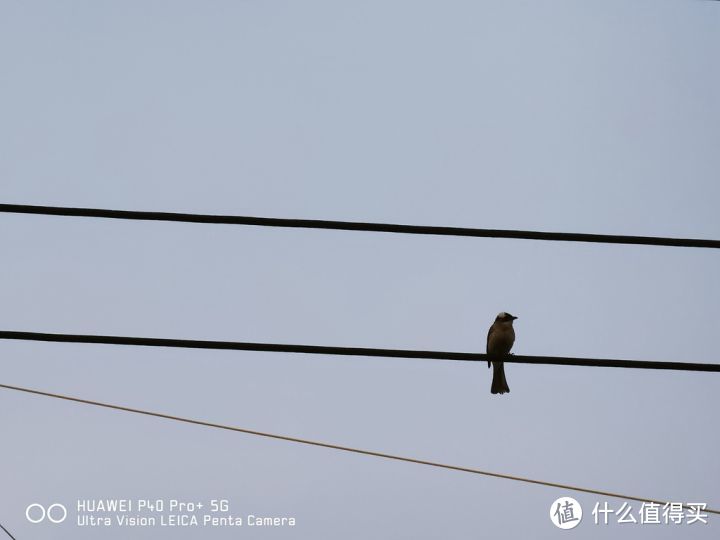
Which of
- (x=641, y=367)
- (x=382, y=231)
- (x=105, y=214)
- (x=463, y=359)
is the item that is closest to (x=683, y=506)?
(x=641, y=367)

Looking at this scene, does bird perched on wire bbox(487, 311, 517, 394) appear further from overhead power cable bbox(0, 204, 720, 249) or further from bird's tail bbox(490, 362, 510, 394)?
overhead power cable bbox(0, 204, 720, 249)

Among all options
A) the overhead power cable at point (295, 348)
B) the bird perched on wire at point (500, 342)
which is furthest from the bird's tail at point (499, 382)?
the overhead power cable at point (295, 348)

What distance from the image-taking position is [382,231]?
19.0ft

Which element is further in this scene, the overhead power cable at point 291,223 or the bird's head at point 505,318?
the bird's head at point 505,318

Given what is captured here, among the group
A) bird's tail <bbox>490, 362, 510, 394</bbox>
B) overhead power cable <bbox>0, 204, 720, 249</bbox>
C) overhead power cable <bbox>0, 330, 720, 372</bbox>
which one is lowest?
overhead power cable <bbox>0, 330, 720, 372</bbox>

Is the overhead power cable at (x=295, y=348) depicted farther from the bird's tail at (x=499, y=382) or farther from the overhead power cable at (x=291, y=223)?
the bird's tail at (x=499, y=382)

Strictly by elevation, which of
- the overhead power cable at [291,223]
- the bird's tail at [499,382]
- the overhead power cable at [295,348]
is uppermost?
the bird's tail at [499,382]

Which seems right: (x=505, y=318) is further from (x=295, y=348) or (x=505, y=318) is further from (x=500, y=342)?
(x=295, y=348)

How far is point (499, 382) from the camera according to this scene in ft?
35.0

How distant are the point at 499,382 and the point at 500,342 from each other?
1.53ft

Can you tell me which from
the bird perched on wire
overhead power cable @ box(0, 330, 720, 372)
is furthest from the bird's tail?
overhead power cable @ box(0, 330, 720, 372)

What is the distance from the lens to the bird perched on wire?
1041 centimetres

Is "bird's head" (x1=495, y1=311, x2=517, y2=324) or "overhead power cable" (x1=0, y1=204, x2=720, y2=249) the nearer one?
"overhead power cable" (x1=0, y1=204, x2=720, y2=249)

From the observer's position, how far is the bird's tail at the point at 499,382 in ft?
34.8
